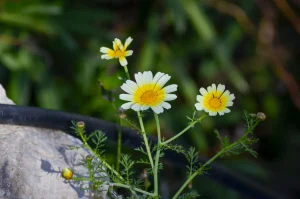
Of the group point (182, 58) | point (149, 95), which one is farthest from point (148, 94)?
point (182, 58)

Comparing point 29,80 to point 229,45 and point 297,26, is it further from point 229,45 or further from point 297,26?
point 297,26

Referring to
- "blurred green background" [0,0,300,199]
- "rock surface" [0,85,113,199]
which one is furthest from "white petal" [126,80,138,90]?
"blurred green background" [0,0,300,199]

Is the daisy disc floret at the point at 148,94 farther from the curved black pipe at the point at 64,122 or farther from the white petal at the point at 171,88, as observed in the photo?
the curved black pipe at the point at 64,122

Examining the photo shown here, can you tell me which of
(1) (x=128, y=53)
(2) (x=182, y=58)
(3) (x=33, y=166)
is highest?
(2) (x=182, y=58)

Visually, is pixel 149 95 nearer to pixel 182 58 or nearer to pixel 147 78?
pixel 147 78

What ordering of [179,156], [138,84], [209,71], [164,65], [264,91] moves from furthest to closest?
[264,91], [209,71], [164,65], [179,156], [138,84]

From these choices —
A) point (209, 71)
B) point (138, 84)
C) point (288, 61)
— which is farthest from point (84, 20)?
point (138, 84)
